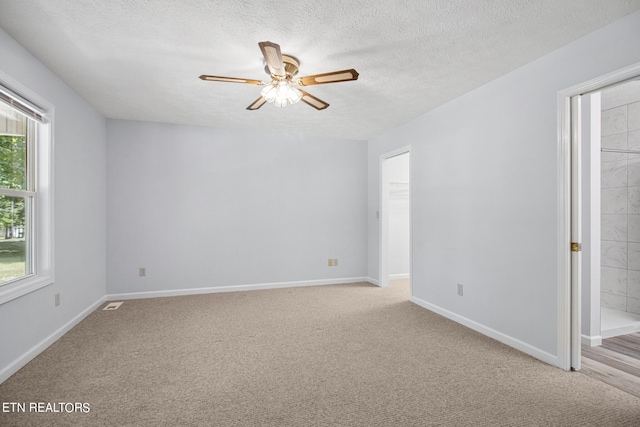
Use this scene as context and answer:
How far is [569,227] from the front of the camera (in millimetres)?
2379

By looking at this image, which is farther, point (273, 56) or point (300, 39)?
point (300, 39)

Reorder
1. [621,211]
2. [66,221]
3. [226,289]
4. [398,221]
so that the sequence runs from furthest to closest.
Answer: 1. [398,221]
2. [226,289]
3. [621,211]
4. [66,221]

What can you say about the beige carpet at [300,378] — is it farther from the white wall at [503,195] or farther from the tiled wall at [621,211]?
the tiled wall at [621,211]

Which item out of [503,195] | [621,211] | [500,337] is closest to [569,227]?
[503,195]

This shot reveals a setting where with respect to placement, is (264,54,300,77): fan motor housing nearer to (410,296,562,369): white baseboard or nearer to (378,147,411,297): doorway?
(410,296,562,369): white baseboard

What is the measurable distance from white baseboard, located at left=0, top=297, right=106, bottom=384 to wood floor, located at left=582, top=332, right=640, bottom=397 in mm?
4142

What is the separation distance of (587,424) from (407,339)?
1363mm

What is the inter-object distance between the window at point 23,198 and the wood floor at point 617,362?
4243mm

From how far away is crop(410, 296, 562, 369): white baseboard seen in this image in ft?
8.21

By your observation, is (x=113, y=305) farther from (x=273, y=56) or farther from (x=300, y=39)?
(x=300, y=39)

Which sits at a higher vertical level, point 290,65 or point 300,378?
point 290,65

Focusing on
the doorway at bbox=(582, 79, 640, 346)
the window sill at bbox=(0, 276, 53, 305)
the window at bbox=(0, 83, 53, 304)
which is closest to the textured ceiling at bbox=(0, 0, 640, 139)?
the window at bbox=(0, 83, 53, 304)

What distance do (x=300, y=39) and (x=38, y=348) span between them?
3.22 m

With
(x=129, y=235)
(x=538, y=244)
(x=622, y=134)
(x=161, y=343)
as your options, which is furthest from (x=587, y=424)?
A: (x=129, y=235)
